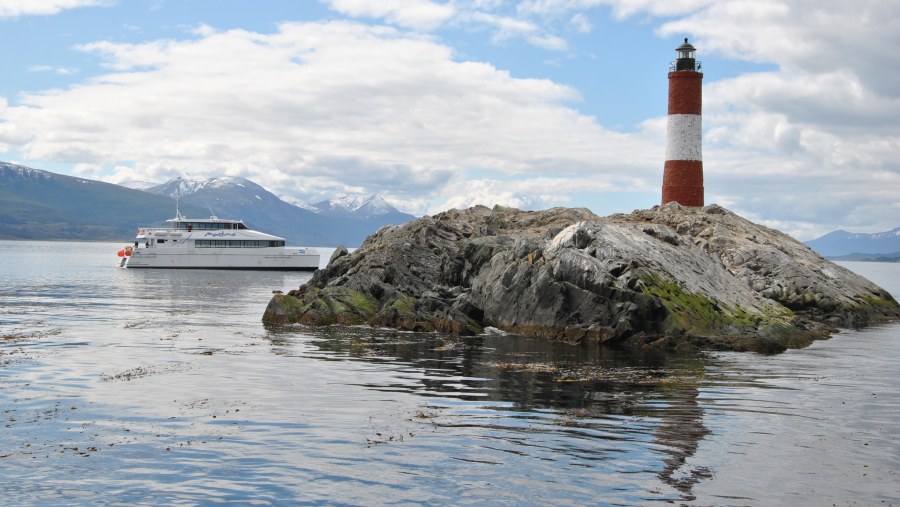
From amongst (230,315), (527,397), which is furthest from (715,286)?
(230,315)

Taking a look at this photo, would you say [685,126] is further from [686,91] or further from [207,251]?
[207,251]

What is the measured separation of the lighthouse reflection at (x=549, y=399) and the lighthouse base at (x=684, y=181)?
30.2 metres

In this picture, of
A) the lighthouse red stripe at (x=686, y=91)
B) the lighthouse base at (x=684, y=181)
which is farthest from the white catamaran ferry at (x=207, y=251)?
the lighthouse red stripe at (x=686, y=91)

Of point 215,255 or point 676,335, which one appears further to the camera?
point 215,255

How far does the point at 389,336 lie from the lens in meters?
33.6

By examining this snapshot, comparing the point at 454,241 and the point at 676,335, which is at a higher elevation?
the point at 454,241

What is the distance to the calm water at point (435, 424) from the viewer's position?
12453 millimetres

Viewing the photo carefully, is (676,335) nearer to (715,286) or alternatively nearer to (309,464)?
(715,286)

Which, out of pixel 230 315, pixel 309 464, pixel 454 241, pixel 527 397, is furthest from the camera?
pixel 454 241

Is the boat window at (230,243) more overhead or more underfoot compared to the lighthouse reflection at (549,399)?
more overhead

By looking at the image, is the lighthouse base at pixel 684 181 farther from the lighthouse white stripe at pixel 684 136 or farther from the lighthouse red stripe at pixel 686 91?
the lighthouse red stripe at pixel 686 91

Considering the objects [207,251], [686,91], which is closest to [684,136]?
[686,91]

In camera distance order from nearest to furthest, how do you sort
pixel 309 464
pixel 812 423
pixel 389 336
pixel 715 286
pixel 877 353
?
pixel 309 464, pixel 812 423, pixel 877 353, pixel 389 336, pixel 715 286

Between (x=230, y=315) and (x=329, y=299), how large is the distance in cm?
701
